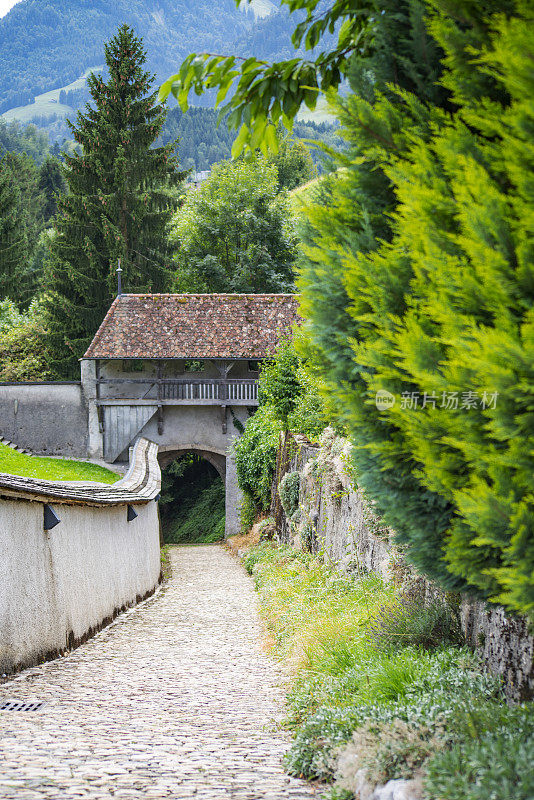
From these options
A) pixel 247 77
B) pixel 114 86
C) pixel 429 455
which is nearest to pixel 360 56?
pixel 247 77

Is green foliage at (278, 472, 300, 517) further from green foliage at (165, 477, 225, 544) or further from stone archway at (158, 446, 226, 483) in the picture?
green foliage at (165, 477, 225, 544)

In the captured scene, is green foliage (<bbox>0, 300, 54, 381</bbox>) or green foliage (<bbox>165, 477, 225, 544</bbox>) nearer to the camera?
green foliage (<bbox>0, 300, 54, 381</bbox>)

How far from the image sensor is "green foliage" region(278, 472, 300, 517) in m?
11.6

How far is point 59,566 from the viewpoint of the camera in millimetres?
6707

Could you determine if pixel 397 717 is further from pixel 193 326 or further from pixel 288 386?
pixel 193 326

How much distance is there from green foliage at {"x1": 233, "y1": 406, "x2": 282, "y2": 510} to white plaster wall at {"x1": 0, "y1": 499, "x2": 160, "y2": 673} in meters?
6.17

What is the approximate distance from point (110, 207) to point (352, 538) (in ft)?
79.7

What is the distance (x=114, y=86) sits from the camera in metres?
28.9

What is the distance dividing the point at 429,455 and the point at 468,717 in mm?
978

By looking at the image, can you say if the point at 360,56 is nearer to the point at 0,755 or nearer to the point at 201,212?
the point at 0,755

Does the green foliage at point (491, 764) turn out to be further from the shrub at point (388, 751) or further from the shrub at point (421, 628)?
the shrub at point (421, 628)

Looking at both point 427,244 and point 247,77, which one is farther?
point 247,77

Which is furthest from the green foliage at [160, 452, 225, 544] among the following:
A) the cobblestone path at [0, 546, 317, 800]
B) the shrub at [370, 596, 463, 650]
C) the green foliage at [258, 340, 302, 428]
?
the shrub at [370, 596, 463, 650]

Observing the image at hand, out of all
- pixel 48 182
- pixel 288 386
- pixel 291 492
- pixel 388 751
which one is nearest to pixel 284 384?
pixel 288 386
